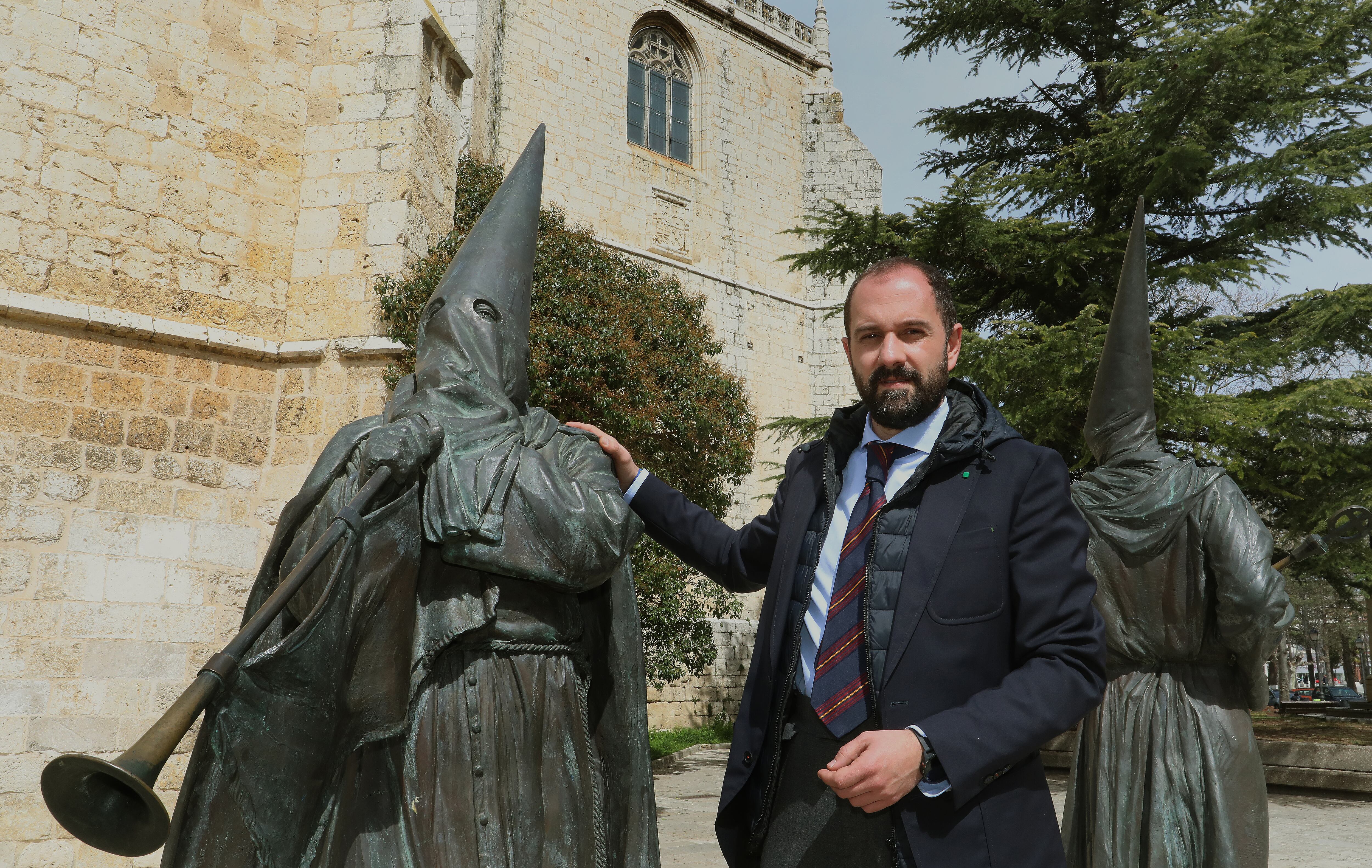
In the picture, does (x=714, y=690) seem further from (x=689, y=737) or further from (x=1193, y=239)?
(x=1193, y=239)

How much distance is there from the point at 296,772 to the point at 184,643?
17.4 ft

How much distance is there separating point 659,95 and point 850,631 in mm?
19799

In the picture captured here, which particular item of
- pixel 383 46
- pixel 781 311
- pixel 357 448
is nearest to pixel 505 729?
pixel 357 448

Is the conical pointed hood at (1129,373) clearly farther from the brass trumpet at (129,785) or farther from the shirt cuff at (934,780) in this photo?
the brass trumpet at (129,785)

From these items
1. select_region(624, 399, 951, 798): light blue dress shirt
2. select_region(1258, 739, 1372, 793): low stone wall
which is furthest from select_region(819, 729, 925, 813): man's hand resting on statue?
select_region(1258, 739, 1372, 793): low stone wall

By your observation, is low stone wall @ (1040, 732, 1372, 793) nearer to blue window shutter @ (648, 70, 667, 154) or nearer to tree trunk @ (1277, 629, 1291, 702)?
blue window shutter @ (648, 70, 667, 154)

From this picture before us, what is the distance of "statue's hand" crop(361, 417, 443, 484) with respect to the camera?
2.24 m

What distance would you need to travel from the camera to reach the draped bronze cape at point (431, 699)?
6.64 ft

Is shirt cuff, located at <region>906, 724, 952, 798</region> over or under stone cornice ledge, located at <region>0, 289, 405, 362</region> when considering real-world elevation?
under

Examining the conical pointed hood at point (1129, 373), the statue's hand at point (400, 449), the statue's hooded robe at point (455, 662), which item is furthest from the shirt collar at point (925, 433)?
the conical pointed hood at point (1129, 373)

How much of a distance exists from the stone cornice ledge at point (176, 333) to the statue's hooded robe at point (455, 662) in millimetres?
4713

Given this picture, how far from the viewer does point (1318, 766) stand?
Answer: 10008 millimetres

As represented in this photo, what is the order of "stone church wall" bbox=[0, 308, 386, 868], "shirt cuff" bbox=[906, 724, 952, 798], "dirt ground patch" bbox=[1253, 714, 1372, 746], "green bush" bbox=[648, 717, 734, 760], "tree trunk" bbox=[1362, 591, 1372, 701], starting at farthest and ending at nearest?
"tree trunk" bbox=[1362, 591, 1372, 701] → "green bush" bbox=[648, 717, 734, 760] → "dirt ground patch" bbox=[1253, 714, 1372, 746] → "stone church wall" bbox=[0, 308, 386, 868] → "shirt cuff" bbox=[906, 724, 952, 798]

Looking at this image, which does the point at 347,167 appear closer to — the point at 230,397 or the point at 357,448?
the point at 230,397
